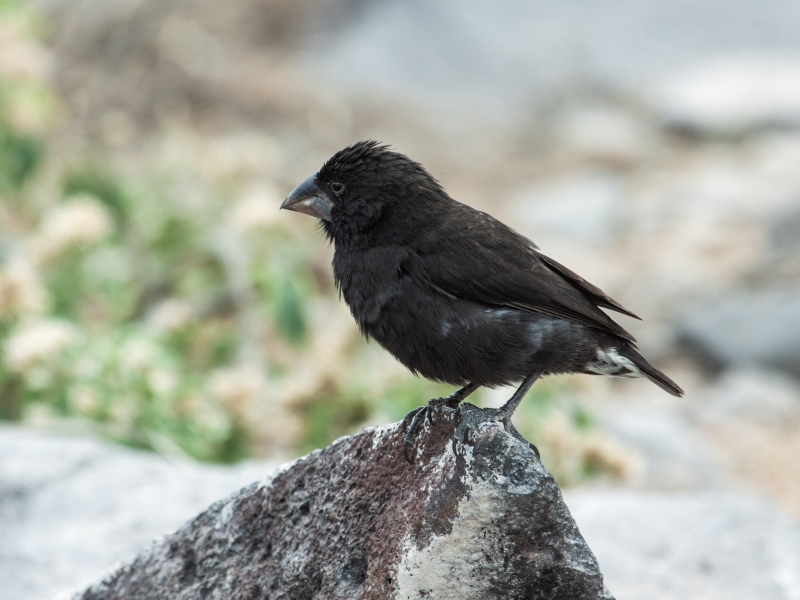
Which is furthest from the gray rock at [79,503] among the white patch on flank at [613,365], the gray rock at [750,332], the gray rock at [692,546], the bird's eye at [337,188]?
the gray rock at [750,332]

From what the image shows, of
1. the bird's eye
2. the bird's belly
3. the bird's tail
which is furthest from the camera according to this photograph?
the bird's eye

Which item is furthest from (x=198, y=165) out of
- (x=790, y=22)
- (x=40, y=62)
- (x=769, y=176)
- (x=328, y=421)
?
(x=790, y=22)

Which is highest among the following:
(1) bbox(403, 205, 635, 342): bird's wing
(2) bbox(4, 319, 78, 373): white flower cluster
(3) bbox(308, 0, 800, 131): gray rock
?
(3) bbox(308, 0, 800, 131): gray rock

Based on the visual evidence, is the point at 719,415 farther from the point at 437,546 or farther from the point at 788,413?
the point at 437,546

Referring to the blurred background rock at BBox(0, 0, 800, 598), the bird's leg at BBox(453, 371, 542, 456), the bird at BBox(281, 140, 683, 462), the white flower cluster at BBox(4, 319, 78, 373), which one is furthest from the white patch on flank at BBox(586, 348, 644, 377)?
the white flower cluster at BBox(4, 319, 78, 373)

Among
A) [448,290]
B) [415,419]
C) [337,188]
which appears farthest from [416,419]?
[337,188]

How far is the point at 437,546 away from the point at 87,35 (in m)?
10.3

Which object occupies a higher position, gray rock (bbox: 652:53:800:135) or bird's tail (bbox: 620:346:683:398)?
gray rock (bbox: 652:53:800:135)

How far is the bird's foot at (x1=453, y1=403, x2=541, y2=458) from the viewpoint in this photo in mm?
2824

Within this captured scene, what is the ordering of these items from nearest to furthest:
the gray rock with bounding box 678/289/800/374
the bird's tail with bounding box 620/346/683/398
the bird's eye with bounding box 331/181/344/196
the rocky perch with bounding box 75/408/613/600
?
the rocky perch with bounding box 75/408/613/600
the bird's tail with bounding box 620/346/683/398
the bird's eye with bounding box 331/181/344/196
the gray rock with bounding box 678/289/800/374

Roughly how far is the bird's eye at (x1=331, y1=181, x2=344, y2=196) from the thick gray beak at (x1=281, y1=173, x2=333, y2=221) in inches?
1.6

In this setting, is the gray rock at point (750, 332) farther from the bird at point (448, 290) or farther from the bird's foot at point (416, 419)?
the bird's foot at point (416, 419)

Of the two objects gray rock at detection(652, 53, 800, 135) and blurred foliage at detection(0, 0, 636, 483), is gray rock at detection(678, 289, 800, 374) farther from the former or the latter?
gray rock at detection(652, 53, 800, 135)

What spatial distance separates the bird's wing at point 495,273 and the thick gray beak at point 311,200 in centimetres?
47
